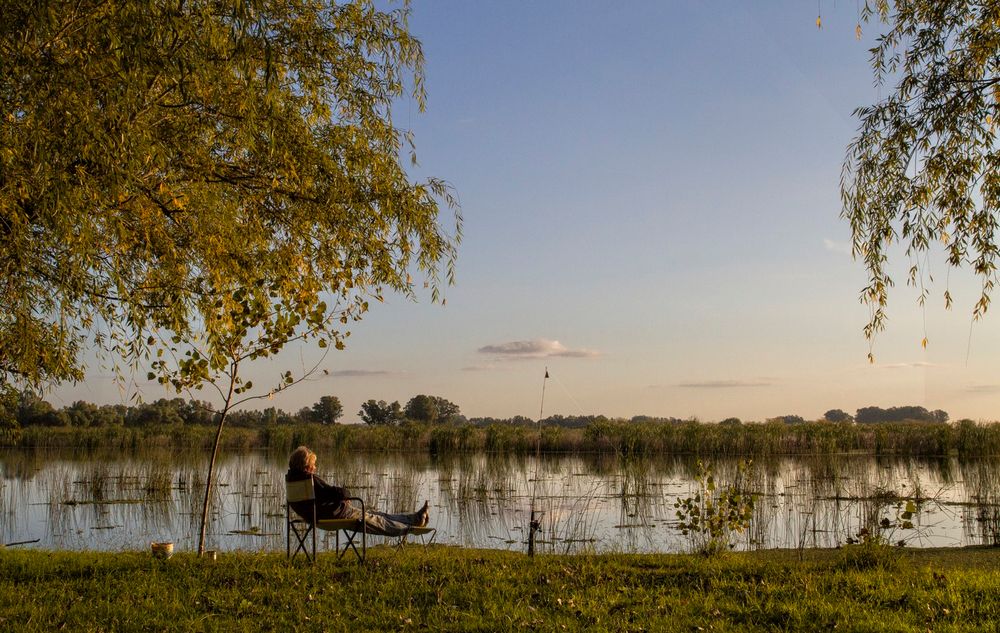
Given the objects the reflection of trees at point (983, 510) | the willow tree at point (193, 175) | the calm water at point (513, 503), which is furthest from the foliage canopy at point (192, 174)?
the reflection of trees at point (983, 510)

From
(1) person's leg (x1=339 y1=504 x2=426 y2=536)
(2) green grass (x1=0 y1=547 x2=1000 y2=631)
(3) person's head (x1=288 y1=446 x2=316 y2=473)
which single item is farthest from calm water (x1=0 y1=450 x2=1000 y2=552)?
(3) person's head (x1=288 y1=446 x2=316 y2=473)

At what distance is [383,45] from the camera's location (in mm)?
7680

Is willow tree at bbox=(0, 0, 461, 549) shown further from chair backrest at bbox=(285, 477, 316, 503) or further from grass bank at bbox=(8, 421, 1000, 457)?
grass bank at bbox=(8, 421, 1000, 457)

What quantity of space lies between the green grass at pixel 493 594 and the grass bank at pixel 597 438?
1565cm

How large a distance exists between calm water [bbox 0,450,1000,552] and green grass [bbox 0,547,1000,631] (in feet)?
5.12

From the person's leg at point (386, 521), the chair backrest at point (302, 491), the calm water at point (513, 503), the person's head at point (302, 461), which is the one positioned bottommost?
the calm water at point (513, 503)

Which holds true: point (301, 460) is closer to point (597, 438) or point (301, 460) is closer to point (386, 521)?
point (386, 521)

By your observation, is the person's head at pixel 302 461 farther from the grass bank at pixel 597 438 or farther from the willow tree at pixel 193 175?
the grass bank at pixel 597 438

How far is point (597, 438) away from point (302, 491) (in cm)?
1878

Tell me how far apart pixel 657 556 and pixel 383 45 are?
526cm

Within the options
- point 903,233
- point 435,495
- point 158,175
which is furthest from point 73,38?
point 435,495

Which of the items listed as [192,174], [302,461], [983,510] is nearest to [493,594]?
[302,461]

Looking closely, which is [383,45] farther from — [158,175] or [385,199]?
[158,175]

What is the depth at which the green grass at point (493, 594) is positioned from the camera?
503cm
